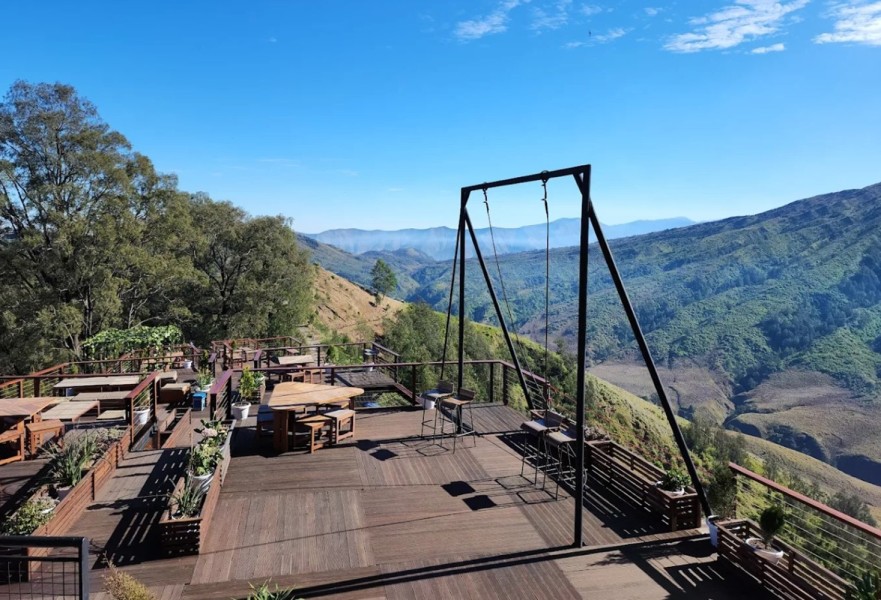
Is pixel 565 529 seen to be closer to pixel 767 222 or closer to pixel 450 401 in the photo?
pixel 450 401

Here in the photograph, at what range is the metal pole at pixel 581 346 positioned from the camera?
5.36m

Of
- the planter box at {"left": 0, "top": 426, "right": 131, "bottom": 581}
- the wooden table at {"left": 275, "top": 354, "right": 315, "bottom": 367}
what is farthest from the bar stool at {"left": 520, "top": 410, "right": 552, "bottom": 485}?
the wooden table at {"left": 275, "top": 354, "right": 315, "bottom": 367}

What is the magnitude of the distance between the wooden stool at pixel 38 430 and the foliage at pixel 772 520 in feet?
28.6

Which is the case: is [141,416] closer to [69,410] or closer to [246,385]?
[69,410]

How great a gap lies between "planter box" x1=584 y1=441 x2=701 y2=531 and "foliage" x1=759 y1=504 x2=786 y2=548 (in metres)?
0.98

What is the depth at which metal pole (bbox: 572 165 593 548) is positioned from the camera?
5.36 metres

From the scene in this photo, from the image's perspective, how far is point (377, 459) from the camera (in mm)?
7664

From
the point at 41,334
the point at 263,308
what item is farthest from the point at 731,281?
the point at 41,334

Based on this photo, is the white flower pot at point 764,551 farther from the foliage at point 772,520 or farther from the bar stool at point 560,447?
the bar stool at point 560,447

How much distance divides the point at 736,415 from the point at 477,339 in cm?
7729

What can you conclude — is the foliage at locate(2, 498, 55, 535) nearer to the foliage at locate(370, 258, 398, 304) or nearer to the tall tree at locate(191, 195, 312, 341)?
the tall tree at locate(191, 195, 312, 341)

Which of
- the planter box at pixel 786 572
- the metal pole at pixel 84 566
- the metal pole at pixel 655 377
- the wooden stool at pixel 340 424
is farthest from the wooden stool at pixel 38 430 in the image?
the planter box at pixel 786 572

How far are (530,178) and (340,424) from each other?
4764mm

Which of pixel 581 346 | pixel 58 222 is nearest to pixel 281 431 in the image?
pixel 581 346
